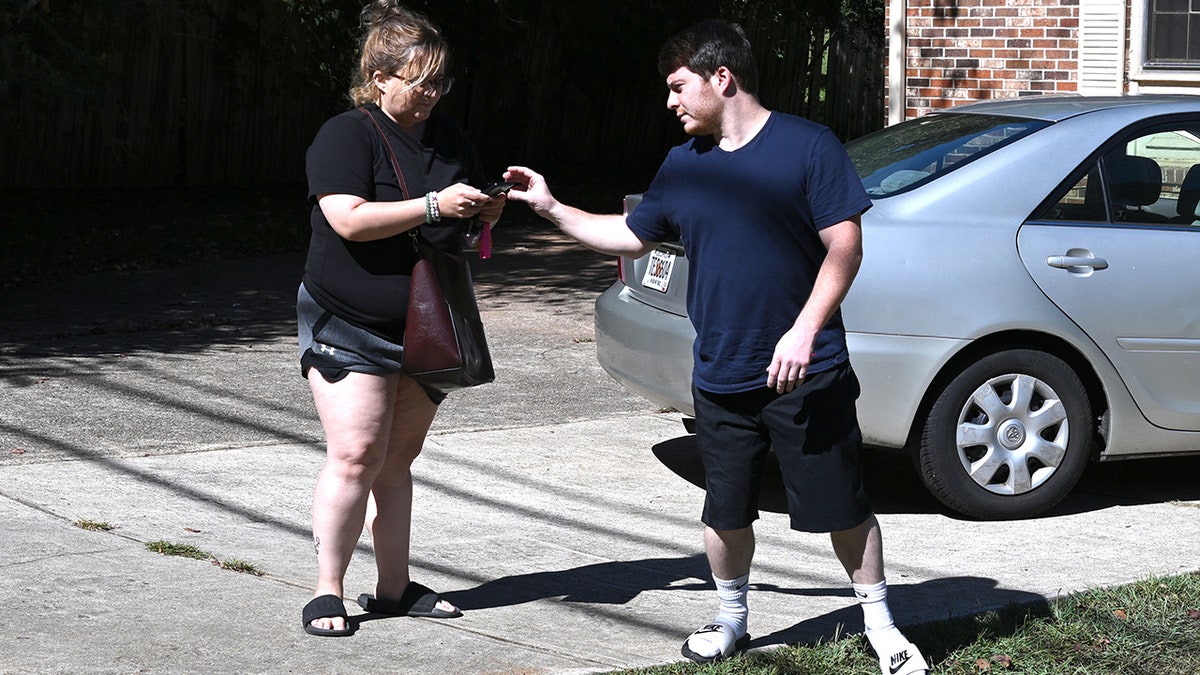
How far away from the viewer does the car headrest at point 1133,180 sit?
612 cm

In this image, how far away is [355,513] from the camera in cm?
448

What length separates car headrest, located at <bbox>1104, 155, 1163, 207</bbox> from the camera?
6.12m

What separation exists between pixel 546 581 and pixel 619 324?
1611 millimetres

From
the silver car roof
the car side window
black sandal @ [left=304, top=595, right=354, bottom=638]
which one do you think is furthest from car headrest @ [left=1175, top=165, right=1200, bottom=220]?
black sandal @ [left=304, top=595, right=354, bottom=638]

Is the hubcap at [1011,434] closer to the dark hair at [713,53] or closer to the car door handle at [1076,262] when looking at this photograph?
the car door handle at [1076,262]

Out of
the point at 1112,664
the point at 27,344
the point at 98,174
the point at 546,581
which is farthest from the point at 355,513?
the point at 98,174

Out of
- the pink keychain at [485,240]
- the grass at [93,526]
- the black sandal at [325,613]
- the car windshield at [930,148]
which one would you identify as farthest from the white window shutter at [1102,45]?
the black sandal at [325,613]

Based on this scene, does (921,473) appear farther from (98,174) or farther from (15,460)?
(98,174)

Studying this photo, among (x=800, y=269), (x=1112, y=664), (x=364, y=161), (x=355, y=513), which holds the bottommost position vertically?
(x=1112, y=664)

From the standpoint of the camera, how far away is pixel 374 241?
435 centimetres

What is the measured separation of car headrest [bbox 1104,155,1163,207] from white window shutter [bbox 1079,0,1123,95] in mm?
5223

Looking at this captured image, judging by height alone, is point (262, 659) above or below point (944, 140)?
below

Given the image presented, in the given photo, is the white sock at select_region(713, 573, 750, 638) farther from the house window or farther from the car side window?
the house window

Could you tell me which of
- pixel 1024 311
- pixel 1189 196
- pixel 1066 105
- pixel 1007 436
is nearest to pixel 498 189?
pixel 1024 311
